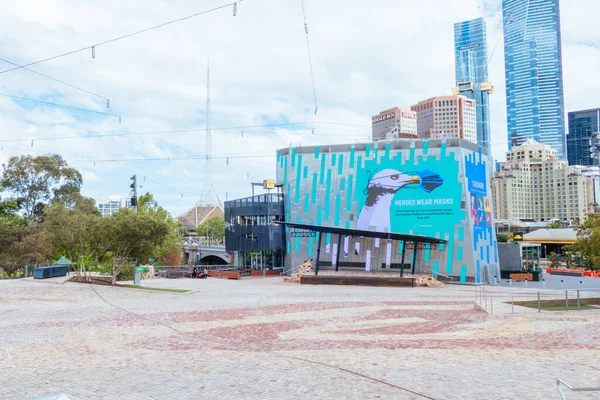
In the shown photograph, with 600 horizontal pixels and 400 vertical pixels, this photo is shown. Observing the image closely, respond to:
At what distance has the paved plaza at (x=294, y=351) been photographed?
9.52 meters

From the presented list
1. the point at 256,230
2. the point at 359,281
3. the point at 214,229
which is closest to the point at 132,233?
the point at 359,281

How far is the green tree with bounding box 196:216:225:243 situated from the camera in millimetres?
124425

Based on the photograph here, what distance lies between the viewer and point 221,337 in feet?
50.3

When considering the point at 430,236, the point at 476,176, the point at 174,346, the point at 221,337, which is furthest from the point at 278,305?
the point at 476,176

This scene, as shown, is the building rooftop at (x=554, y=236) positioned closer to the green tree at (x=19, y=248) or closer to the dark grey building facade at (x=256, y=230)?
the dark grey building facade at (x=256, y=230)

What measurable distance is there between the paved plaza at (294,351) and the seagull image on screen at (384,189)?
2253 cm

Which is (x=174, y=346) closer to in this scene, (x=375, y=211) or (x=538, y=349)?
(x=538, y=349)

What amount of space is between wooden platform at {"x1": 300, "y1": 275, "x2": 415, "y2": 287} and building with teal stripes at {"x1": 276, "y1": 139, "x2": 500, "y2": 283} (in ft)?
16.7

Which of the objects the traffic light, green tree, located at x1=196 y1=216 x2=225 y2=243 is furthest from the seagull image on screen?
green tree, located at x1=196 y1=216 x2=225 y2=243

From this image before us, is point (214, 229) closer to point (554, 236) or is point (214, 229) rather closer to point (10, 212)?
point (10, 212)

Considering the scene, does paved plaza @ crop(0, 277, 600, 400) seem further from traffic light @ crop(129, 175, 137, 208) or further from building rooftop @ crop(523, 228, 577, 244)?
building rooftop @ crop(523, 228, 577, 244)

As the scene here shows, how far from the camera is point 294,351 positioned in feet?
42.9

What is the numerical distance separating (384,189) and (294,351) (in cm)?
3483

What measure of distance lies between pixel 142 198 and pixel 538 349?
233 feet
